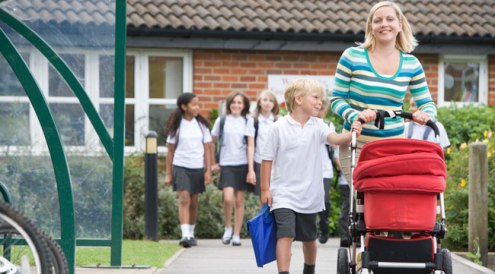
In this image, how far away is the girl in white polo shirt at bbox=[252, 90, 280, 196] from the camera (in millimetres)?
13664

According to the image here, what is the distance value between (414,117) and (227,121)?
668 cm

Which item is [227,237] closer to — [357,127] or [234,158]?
[234,158]

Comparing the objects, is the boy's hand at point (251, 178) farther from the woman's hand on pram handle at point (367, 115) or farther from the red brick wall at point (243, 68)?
the woman's hand on pram handle at point (367, 115)

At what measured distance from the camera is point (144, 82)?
59.4ft

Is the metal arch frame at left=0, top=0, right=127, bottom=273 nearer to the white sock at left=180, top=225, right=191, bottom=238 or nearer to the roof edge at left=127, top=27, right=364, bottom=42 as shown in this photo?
the white sock at left=180, top=225, right=191, bottom=238

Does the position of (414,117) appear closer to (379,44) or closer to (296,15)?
(379,44)

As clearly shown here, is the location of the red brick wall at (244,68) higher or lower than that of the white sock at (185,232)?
higher

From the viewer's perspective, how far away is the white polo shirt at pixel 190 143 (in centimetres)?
1353

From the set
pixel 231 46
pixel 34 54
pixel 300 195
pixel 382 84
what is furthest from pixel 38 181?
pixel 231 46

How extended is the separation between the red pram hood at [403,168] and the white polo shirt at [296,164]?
126cm

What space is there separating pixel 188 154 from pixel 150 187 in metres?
0.59

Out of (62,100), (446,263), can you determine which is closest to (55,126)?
(62,100)

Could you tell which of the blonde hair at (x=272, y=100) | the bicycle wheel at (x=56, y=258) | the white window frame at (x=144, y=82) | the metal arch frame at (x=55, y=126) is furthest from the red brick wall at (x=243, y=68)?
the bicycle wheel at (x=56, y=258)

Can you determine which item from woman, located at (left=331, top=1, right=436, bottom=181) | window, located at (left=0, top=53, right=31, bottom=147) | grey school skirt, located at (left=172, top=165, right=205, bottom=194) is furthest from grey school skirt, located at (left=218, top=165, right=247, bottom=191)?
woman, located at (left=331, top=1, right=436, bottom=181)
